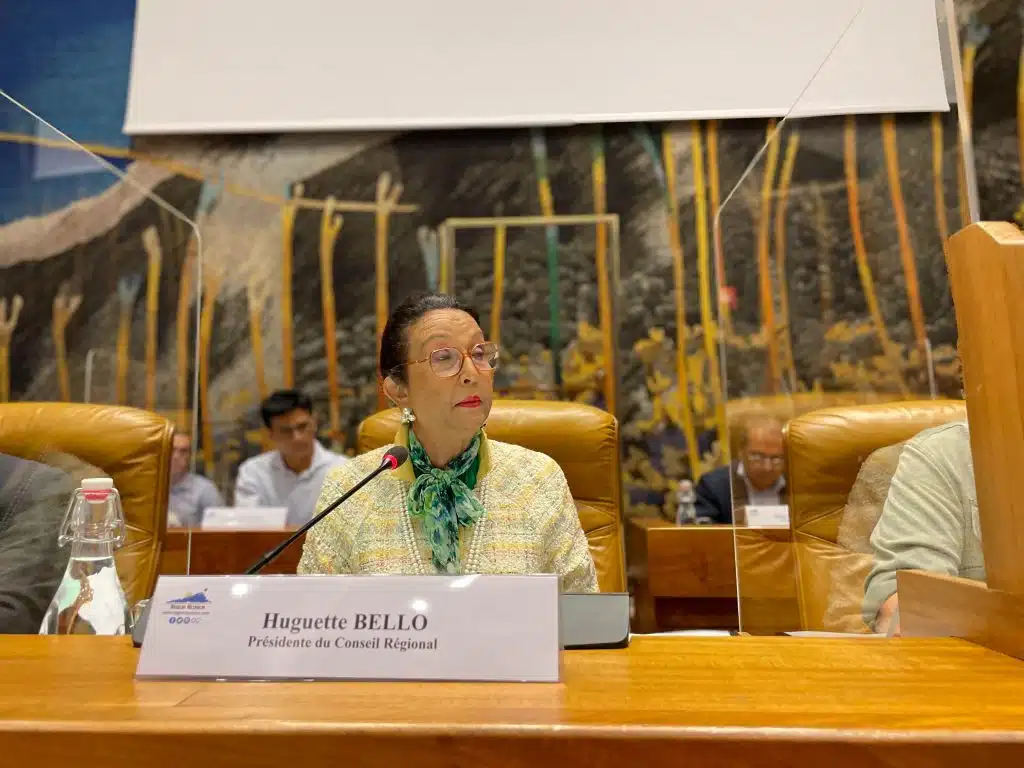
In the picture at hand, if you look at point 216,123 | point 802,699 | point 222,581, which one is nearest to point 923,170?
point 802,699

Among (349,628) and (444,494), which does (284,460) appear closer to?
(444,494)

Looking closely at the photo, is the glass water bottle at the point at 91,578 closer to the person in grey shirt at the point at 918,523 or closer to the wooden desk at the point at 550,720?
the wooden desk at the point at 550,720

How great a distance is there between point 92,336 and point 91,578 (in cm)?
127

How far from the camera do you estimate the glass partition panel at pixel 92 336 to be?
5.06 ft

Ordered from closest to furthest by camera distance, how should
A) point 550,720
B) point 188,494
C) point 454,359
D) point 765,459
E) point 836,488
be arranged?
point 550,720 → point 454,359 → point 836,488 → point 765,459 → point 188,494

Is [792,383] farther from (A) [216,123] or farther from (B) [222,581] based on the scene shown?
(A) [216,123]

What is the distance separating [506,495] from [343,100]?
8.23 ft

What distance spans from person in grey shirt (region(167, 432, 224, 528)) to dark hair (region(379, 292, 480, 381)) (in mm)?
1178

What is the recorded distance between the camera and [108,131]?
11.5 ft

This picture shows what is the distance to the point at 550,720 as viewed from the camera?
0.40 metres

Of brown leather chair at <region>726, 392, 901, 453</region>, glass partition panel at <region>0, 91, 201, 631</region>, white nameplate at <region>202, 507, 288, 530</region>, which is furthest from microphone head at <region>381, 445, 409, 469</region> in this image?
white nameplate at <region>202, 507, 288, 530</region>

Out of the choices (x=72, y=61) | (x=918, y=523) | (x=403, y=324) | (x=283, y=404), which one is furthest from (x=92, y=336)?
(x=72, y=61)

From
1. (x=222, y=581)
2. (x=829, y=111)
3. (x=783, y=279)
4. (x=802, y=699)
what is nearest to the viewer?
(x=802, y=699)

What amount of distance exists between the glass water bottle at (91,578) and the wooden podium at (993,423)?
32.6 inches
